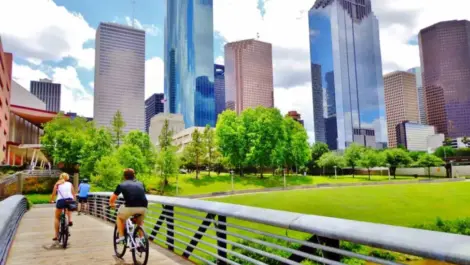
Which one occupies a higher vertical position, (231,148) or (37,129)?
(37,129)

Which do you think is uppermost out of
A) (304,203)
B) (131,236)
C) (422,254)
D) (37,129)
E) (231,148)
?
(37,129)

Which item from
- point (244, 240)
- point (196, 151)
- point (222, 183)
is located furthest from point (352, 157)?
point (244, 240)

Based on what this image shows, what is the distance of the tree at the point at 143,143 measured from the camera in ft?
201

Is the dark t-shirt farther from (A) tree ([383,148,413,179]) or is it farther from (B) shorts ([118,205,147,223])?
(A) tree ([383,148,413,179])

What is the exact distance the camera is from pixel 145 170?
55.8 meters

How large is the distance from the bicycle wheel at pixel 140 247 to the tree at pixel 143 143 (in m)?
54.6

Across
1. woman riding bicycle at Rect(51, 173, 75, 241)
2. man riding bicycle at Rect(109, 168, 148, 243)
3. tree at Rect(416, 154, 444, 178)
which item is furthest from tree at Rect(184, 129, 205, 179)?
man riding bicycle at Rect(109, 168, 148, 243)

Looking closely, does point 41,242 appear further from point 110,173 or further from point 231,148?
point 231,148

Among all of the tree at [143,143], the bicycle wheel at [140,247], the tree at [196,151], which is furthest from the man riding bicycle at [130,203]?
the tree at [196,151]

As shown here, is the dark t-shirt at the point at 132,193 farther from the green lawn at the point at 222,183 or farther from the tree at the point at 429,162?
the tree at the point at 429,162

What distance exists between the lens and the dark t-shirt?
25.5ft

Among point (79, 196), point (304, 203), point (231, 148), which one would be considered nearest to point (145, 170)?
point (231, 148)

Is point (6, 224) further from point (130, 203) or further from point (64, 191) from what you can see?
point (64, 191)

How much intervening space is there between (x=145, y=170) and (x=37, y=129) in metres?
56.9
